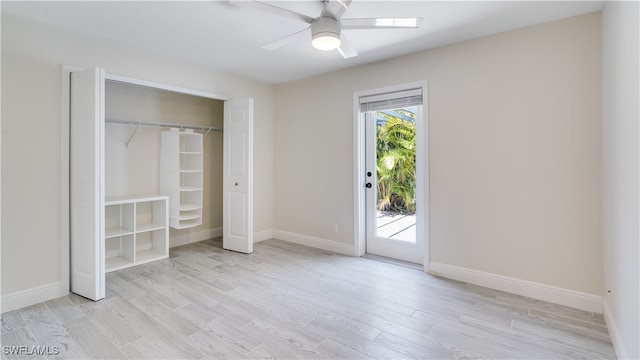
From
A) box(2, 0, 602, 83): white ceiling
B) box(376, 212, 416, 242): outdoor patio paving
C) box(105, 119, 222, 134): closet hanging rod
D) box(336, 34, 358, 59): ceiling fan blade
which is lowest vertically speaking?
box(376, 212, 416, 242): outdoor patio paving

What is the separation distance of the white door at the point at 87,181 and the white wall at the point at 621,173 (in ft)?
12.7

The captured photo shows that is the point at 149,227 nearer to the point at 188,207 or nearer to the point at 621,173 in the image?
the point at 188,207

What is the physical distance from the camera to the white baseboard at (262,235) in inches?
184

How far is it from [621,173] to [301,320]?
2.46 meters

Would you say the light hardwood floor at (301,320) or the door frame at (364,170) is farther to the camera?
the door frame at (364,170)

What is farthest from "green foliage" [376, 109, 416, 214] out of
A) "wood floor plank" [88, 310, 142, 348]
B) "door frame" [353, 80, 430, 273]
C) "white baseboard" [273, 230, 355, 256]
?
"wood floor plank" [88, 310, 142, 348]

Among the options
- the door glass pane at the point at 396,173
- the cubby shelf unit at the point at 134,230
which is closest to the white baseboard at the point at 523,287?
the door glass pane at the point at 396,173

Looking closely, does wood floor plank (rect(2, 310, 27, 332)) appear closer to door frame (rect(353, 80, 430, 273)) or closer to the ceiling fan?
the ceiling fan

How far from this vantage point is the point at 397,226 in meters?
3.89

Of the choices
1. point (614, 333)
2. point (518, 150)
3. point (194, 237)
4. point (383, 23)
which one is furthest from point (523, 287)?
point (194, 237)

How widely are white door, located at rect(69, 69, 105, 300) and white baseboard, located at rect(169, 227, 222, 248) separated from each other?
152 cm

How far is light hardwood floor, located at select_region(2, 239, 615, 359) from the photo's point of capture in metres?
1.99

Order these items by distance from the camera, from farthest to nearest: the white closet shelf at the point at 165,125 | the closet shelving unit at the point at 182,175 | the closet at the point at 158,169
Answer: the closet shelving unit at the point at 182,175, the white closet shelf at the point at 165,125, the closet at the point at 158,169

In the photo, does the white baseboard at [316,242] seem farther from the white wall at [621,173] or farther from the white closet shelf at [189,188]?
the white wall at [621,173]
